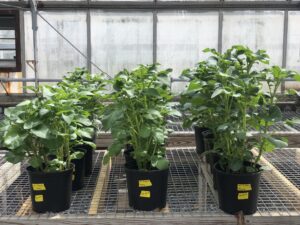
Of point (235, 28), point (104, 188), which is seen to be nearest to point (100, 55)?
point (235, 28)

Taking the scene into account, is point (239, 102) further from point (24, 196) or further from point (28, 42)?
point (28, 42)

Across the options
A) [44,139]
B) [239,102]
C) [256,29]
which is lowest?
[44,139]

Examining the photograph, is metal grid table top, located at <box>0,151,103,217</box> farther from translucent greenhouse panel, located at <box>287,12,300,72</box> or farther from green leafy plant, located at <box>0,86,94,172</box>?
translucent greenhouse panel, located at <box>287,12,300,72</box>

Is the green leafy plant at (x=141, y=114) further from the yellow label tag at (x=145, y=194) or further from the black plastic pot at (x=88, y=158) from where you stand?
the black plastic pot at (x=88, y=158)

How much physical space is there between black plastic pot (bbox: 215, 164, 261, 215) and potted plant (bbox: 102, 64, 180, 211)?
265mm

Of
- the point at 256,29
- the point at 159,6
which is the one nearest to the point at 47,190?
the point at 159,6

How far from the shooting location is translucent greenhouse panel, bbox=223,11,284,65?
5.56m

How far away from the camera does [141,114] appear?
1684mm

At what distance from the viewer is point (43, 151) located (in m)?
1.63

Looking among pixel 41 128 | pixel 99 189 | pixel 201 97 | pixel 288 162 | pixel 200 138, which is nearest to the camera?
pixel 41 128

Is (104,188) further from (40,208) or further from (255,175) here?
(255,175)

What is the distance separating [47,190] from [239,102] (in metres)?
0.87

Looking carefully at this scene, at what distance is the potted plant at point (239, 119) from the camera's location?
5.15 ft

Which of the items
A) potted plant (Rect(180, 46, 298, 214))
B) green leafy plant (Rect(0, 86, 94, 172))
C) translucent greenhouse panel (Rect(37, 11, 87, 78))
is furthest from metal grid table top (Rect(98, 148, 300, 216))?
translucent greenhouse panel (Rect(37, 11, 87, 78))
